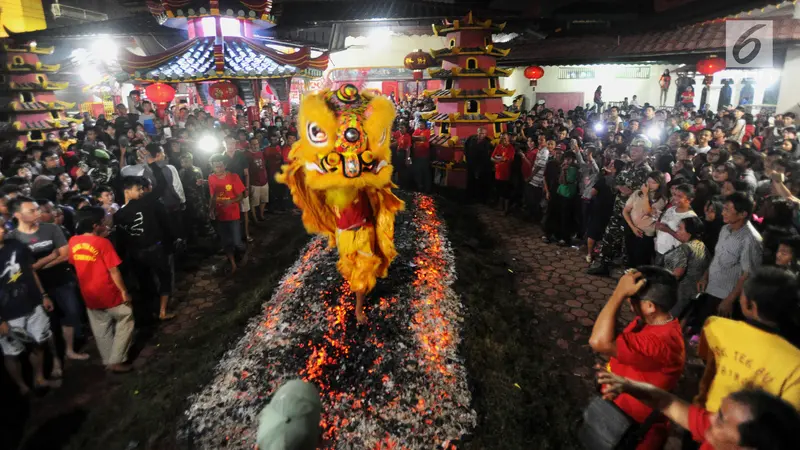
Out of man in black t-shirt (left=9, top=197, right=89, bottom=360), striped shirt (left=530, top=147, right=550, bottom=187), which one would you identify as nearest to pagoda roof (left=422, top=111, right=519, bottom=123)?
striped shirt (left=530, top=147, right=550, bottom=187)

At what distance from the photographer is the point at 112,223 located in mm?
4824

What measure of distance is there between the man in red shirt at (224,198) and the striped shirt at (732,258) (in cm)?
589

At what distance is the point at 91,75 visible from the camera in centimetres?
2044

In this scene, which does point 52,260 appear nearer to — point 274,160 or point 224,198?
point 224,198

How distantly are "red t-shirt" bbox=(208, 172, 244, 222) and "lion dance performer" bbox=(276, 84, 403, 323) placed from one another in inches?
77.2

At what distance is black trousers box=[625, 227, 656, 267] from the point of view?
5.39 m

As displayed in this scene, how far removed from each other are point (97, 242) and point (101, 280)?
1.19 ft

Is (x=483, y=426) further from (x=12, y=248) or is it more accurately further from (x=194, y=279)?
(x=194, y=279)

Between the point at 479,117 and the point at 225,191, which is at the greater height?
the point at 479,117

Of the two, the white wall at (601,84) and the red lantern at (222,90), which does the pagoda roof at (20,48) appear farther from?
the white wall at (601,84)

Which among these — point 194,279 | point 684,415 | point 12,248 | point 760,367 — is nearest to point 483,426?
point 684,415

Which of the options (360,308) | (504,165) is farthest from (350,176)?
(504,165)

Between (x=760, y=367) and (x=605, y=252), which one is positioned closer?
(x=760, y=367)

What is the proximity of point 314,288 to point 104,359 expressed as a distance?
88.7 inches
